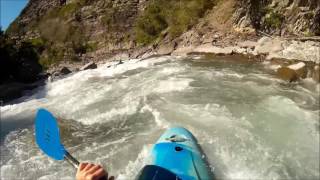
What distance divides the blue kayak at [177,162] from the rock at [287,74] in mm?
3988

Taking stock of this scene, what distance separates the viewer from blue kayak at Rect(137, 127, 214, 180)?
360 cm

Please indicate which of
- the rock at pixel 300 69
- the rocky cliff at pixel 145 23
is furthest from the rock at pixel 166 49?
the rock at pixel 300 69

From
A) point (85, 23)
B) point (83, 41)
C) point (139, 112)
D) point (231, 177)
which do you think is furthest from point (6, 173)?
point (85, 23)

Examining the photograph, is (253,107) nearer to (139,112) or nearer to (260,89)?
(260,89)

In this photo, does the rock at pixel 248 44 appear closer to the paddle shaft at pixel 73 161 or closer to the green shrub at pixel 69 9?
the paddle shaft at pixel 73 161

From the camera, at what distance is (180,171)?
4066mm

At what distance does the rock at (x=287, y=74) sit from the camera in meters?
8.35

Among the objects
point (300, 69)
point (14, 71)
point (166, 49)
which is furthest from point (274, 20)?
point (14, 71)

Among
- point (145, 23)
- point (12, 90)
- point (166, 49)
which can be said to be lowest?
point (12, 90)

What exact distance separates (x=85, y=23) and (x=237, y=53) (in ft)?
35.9

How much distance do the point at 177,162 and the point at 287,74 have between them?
16.8ft

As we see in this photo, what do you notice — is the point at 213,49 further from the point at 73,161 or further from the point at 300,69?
the point at 73,161

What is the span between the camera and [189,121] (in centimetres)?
670

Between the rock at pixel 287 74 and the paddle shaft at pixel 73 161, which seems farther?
the rock at pixel 287 74
